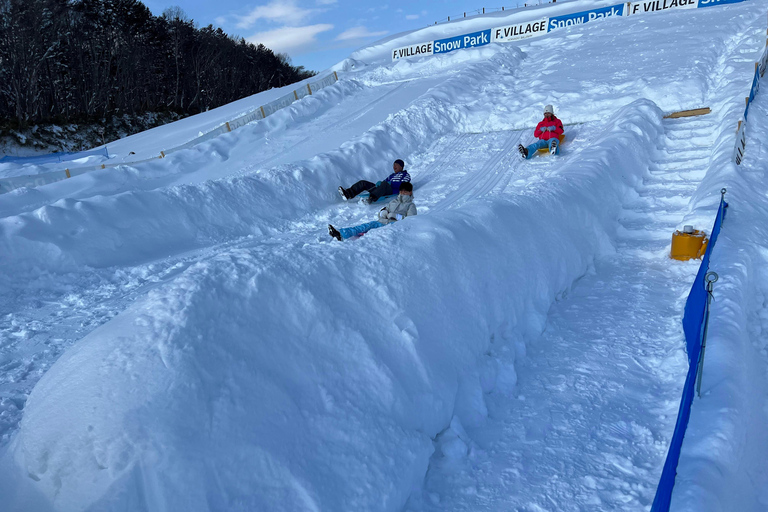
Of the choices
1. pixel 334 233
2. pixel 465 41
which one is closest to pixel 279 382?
pixel 334 233

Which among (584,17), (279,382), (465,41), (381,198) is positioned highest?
(584,17)

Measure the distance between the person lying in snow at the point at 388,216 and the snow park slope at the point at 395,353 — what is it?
4.17ft

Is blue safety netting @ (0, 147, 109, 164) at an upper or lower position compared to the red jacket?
upper

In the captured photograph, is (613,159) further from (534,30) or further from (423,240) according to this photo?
(534,30)

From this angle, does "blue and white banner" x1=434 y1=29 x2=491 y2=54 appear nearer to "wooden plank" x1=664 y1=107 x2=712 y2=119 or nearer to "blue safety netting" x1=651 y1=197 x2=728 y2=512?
"wooden plank" x1=664 y1=107 x2=712 y2=119

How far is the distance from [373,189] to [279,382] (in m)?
6.44

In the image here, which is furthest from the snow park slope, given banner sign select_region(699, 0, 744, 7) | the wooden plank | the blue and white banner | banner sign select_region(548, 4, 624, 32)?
the blue and white banner

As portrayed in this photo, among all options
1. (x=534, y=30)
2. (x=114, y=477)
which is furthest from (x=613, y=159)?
(x=534, y=30)

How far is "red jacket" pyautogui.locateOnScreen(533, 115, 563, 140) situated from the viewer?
378 inches

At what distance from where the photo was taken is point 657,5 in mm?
18547

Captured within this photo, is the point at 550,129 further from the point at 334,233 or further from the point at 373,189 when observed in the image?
the point at 334,233

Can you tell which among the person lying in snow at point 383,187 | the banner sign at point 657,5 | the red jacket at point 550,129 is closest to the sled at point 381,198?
the person lying in snow at point 383,187

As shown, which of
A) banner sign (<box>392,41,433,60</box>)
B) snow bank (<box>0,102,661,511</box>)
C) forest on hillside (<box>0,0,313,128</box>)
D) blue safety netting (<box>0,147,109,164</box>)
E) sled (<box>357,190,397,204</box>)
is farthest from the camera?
forest on hillside (<box>0,0,313,128</box>)

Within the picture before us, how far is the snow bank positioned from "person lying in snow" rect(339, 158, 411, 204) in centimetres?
481
